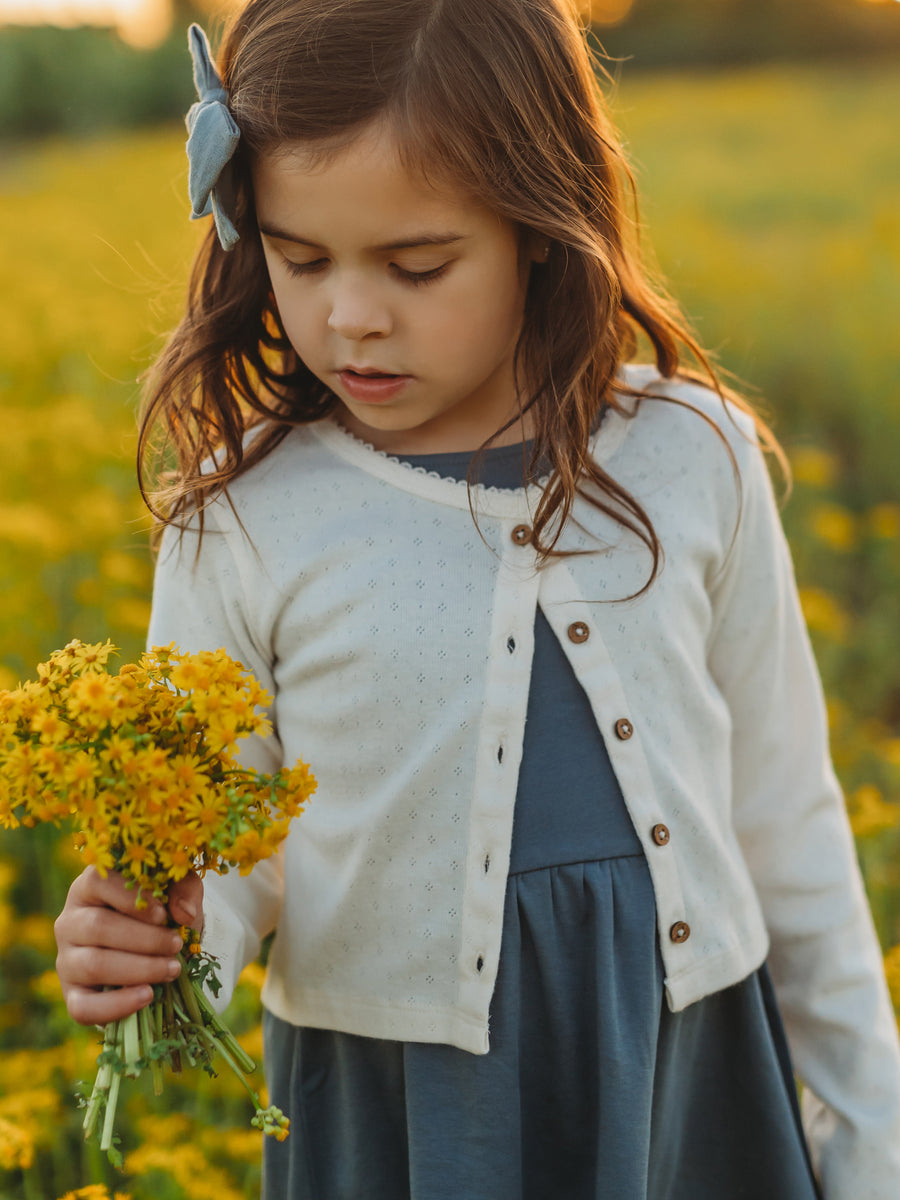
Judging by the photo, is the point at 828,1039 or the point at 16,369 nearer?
the point at 828,1039

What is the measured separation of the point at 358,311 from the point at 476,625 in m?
0.29

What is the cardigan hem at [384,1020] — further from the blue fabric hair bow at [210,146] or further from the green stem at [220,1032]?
the blue fabric hair bow at [210,146]

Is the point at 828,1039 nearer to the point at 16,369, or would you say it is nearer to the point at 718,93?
the point at 16,369

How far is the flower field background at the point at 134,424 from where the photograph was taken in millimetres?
1512

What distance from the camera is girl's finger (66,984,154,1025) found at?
790 mm

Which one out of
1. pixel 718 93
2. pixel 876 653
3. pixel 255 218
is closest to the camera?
pixel 255 218

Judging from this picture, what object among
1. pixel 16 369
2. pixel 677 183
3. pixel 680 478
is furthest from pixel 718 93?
pixel 680 478

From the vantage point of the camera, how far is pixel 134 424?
8.00ft

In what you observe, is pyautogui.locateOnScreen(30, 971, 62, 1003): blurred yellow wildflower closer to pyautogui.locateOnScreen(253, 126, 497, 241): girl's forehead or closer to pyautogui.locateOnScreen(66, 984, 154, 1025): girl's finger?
pyautogui.locateOnScreen(66, 984, 154, 1025): girl's finger

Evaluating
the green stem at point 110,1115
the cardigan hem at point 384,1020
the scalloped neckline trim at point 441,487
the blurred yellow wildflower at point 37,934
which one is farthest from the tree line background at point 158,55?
the green stem at point 110,1115

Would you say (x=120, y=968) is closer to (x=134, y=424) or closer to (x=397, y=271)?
(x=397, y=271)

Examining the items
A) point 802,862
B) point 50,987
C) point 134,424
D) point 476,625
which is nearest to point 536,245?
point 476,625

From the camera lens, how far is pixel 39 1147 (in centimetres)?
151

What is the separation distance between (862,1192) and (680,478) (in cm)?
71
